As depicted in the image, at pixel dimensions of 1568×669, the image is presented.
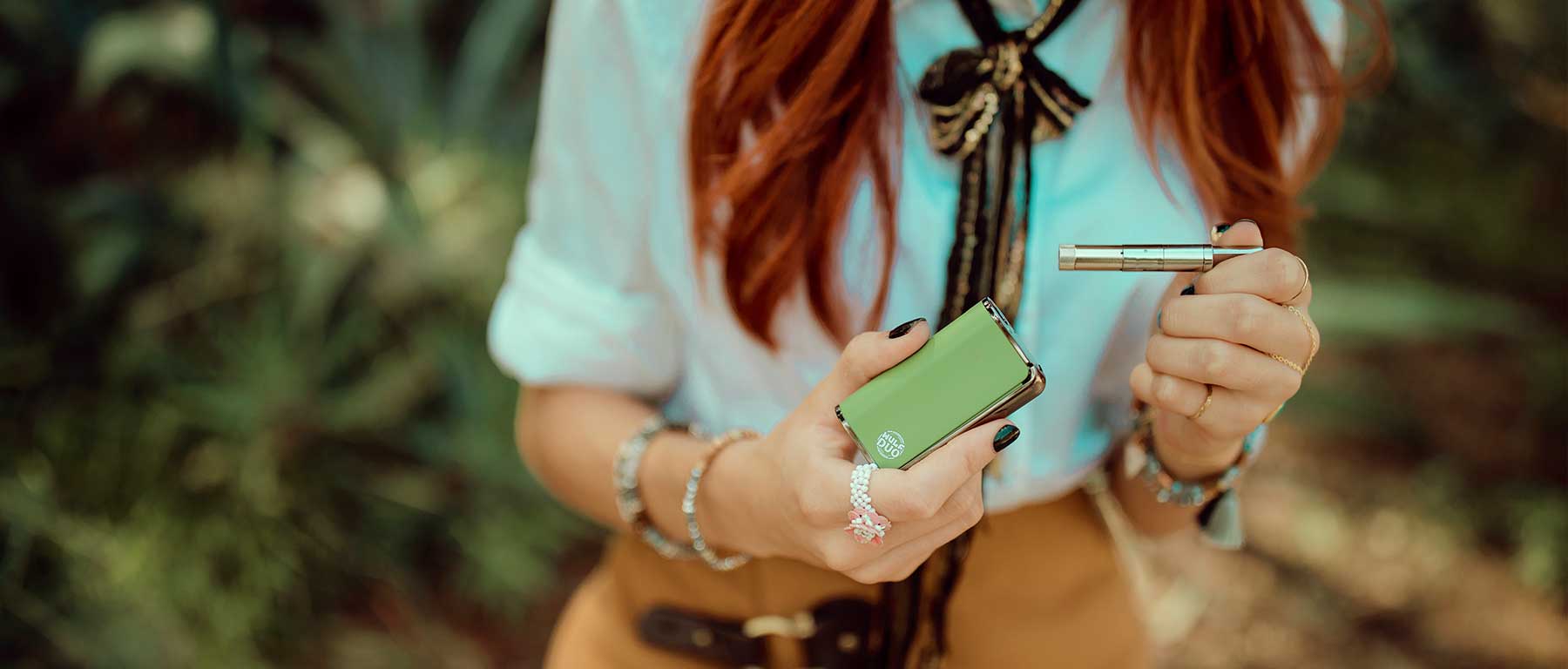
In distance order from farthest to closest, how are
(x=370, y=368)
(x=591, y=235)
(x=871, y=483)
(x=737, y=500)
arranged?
1. (x=370, y=368)
2. (x=591, y=235)
3. (x=737, y=500)
4. (x=871, y=483)

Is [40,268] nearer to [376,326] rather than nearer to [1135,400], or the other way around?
[376,326]

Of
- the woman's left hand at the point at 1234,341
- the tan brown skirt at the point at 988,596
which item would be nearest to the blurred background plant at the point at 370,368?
the tan brown skirt at the point at 988,596

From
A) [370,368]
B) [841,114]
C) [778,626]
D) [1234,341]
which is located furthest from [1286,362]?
[370,368]

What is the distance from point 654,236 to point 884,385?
11.5 inches

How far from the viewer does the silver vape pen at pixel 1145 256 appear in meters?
0.58

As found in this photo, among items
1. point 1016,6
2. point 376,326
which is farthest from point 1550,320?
point 376,326

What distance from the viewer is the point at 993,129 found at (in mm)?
733

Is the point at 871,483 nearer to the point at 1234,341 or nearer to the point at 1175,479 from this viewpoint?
the point at 1234,341

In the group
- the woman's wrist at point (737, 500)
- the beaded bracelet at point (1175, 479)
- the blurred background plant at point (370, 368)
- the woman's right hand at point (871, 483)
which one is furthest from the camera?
the blurred background plant at point (370, 368)

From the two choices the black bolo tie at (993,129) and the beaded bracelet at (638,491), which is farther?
the beaded bracelet at (638,491)

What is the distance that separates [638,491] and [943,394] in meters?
0.34

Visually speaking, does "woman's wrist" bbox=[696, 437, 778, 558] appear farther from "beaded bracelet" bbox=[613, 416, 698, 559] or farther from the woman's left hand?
the woman's left hand

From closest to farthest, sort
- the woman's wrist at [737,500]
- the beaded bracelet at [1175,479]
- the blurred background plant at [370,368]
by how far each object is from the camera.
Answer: the woman's wrist at [737,500]
the beaded bracelet at [1175,479]
the blurred background plant at [370,368]

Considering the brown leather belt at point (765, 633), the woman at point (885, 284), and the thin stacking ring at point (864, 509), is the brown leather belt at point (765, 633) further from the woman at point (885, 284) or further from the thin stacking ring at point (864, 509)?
the thin stacking ring at point (864, 509)
